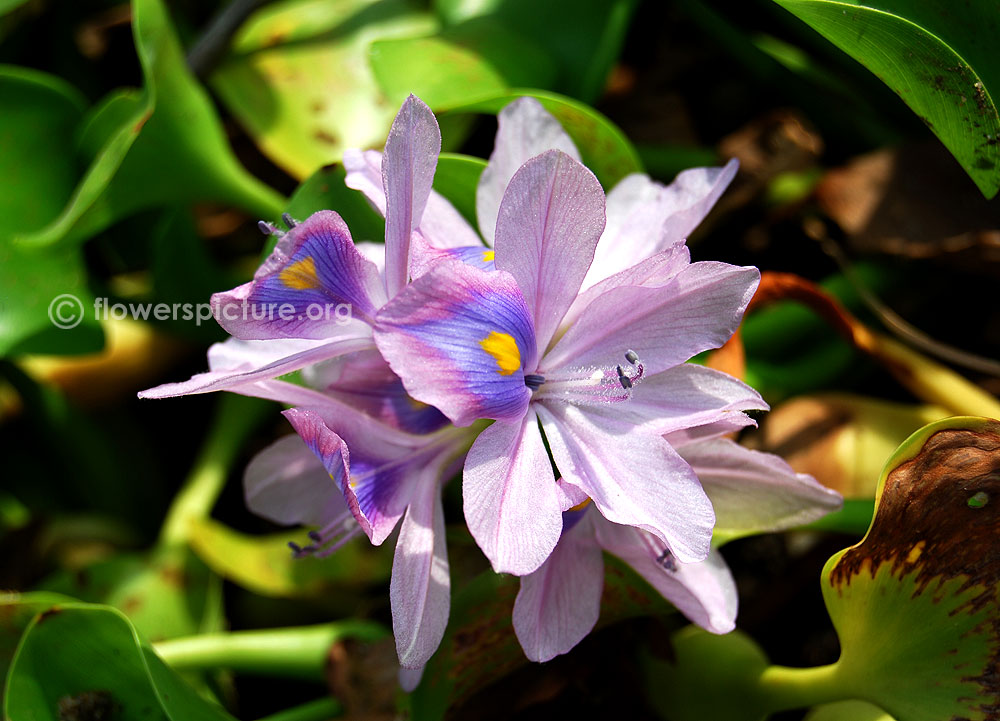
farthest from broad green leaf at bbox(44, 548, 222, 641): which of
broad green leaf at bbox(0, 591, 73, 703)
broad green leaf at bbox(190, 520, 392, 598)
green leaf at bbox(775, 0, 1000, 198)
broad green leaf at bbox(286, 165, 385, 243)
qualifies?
green leaf at bbox(775, 0, 1000, 198)

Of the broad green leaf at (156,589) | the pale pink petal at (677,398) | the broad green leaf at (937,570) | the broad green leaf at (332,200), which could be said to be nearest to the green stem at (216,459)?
the broad green leaf at (156,589)

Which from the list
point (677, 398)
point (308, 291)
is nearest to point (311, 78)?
point (308, 291)

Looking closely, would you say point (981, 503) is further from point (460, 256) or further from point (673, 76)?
point (673, 76)

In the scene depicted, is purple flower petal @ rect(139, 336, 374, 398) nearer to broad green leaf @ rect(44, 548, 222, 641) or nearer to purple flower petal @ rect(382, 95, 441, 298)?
purple flower petal @ rect(382, 95, 441, 298)

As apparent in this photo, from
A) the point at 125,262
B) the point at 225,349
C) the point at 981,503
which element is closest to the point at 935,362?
the point at 981,503

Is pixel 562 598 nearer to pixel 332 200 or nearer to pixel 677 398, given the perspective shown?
pixel 677 398

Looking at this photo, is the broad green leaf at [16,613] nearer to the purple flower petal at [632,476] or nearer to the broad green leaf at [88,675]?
the broad green leaf at [88,675]
